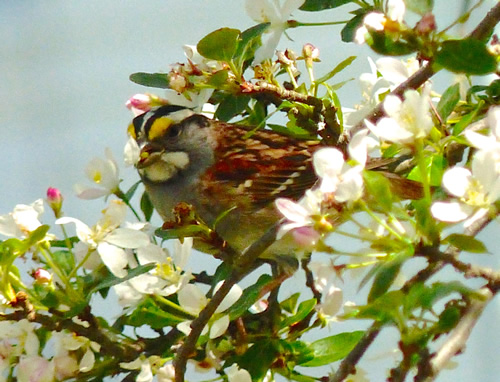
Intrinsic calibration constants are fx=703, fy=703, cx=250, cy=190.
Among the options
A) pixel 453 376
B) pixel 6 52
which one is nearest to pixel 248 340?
pixel 453 376

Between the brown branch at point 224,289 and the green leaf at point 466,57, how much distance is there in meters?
0.17

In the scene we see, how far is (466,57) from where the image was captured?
0.50m

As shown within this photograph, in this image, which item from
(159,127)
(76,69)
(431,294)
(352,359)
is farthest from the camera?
(76,69)

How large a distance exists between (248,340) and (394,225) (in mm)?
316

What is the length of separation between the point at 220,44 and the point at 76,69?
1.71 meters

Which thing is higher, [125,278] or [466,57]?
[466,57]

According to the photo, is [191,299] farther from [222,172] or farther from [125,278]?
[222,172]

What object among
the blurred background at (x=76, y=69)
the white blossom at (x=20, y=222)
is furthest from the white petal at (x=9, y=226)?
the blurred background at (x=76, y=69)

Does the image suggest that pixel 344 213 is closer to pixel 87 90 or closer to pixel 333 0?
pixel 333 0

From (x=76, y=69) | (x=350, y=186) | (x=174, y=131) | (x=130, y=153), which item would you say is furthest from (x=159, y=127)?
(x=76, y=69)

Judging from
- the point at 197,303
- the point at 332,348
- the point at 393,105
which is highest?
the point at 393,105

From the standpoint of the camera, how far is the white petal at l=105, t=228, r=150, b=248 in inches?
27.2

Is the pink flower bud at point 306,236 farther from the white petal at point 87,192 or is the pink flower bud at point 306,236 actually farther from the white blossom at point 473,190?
the white petal at point 87,192

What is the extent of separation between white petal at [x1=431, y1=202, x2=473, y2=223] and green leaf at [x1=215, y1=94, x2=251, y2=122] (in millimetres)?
390
